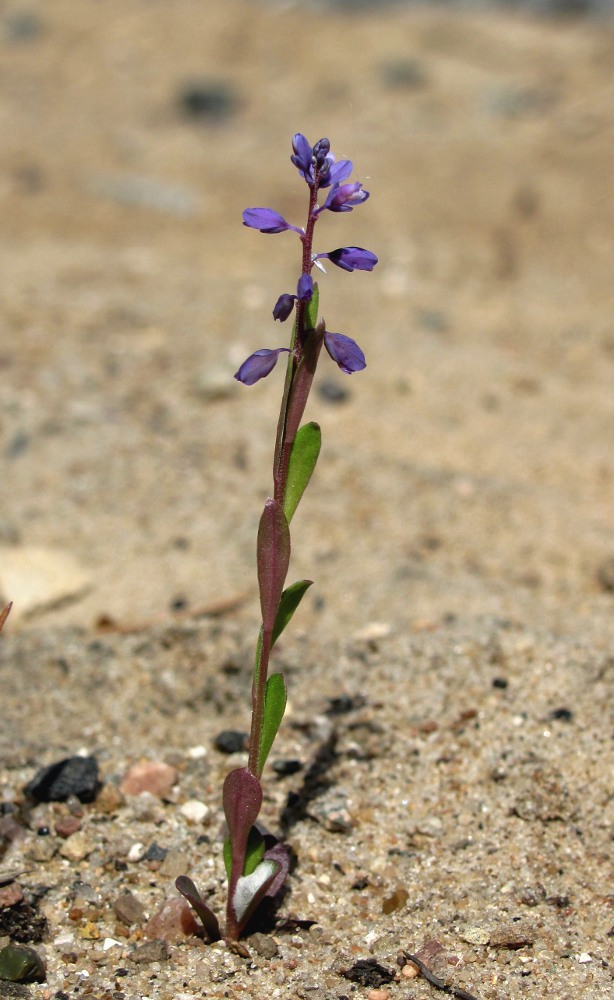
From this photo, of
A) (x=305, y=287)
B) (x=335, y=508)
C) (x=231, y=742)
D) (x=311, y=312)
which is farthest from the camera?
(x=335, y=508)

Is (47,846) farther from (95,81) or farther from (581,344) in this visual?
(95,81)

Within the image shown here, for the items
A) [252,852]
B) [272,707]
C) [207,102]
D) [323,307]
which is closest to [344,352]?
[272,707]

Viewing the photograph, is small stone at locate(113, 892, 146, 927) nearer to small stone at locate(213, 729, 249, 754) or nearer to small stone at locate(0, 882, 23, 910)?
small stone at locate(0, 882, 23, 910)

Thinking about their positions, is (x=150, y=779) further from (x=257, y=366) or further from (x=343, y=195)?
(x=343, y=195)

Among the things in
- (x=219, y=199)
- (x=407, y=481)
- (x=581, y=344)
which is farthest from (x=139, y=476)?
(x=219, y=199)

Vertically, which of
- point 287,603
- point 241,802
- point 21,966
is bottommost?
point 21,966

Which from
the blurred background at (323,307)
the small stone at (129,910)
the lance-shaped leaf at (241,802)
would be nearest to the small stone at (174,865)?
the small stone at (129,910)
